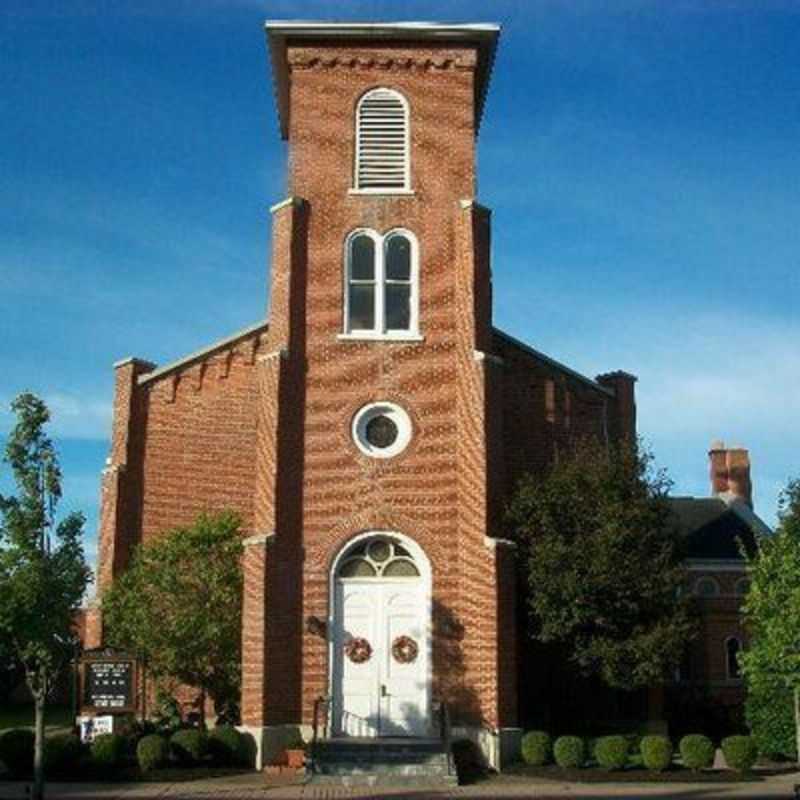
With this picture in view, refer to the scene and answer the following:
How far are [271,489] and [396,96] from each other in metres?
9.95

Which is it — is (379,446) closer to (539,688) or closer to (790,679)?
(539,688)

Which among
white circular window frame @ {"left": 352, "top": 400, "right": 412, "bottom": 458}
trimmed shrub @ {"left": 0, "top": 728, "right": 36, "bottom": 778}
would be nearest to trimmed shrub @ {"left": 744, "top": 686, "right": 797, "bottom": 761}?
white circular window frame @ {"left": 352, "top": 400, "right": 412, "bottom": 458}

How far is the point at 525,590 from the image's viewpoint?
25641mm

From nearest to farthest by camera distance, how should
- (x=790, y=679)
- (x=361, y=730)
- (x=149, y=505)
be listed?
(x=790, y=679)
(x=361, y=730)
(x=149, y=505)

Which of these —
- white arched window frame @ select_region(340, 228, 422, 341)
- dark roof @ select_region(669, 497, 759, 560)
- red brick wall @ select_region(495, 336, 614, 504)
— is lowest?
dark roof @ select_region(669, 497, 759, 560)

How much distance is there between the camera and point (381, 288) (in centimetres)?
2658

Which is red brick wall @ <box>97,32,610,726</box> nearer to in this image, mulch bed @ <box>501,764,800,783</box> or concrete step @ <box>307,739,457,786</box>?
mulch bed @ <box>501,764,800,783</box>

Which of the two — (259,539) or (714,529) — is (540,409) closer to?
(259,539)

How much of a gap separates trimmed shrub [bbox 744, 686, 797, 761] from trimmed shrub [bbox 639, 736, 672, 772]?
4079mm

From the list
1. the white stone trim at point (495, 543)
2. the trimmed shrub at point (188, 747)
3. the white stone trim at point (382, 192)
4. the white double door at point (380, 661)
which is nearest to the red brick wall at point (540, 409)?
the white stone trim at point (495, 543)

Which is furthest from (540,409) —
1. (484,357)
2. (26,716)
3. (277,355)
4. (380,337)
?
(26,716)

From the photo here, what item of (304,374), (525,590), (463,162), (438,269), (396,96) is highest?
(396,96)

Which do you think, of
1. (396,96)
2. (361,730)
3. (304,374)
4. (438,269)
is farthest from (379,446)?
(396,96)

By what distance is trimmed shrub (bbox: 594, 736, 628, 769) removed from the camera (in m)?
22.7
